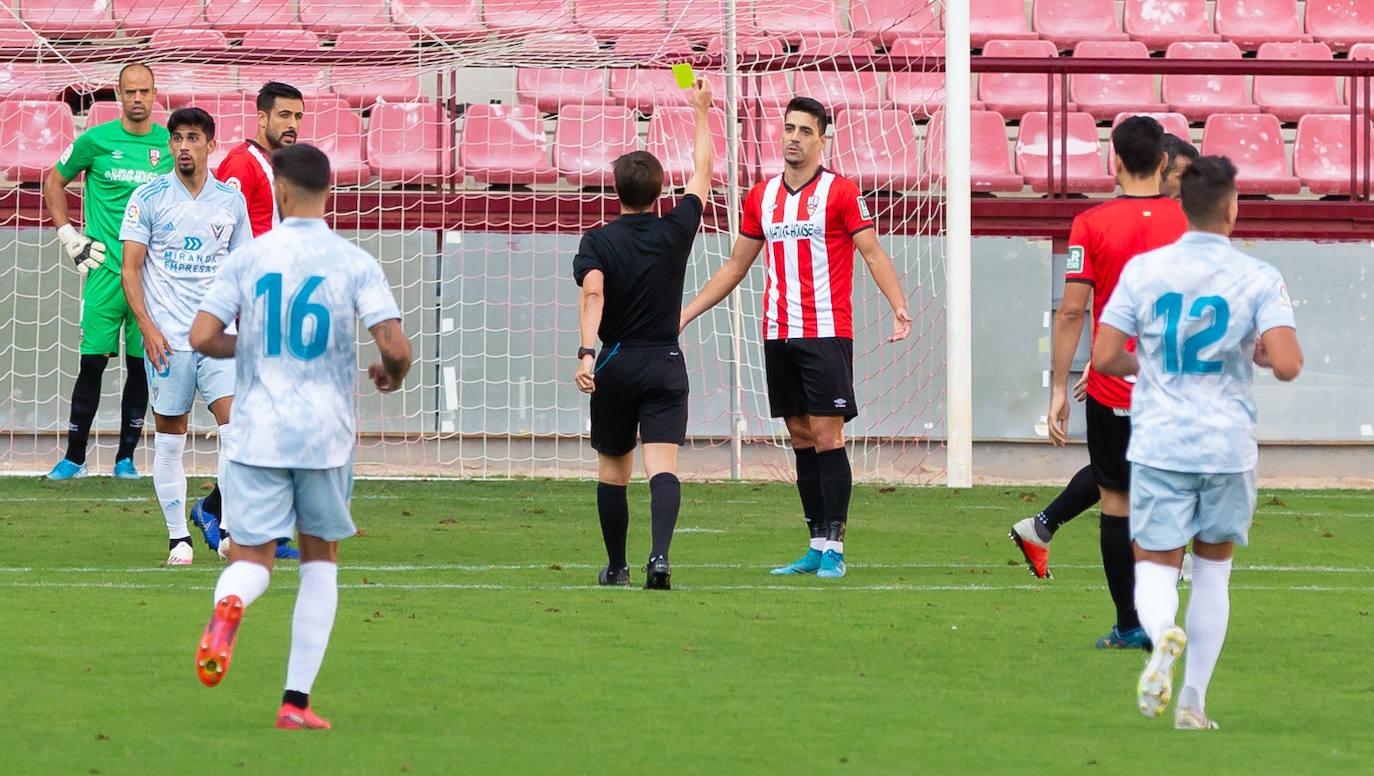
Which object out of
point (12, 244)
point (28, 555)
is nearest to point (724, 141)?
point (12, 244)

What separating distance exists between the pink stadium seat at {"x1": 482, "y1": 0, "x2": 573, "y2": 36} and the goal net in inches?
6.2

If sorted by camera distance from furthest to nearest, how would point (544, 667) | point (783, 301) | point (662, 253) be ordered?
point (783, 301), point (662, 253), point (544, 667)

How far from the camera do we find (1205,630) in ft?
14.4

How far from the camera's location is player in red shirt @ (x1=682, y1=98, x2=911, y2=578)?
24.9 feet

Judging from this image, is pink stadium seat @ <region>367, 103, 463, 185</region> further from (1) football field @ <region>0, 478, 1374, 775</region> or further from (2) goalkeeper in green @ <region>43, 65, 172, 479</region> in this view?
(1) football field @ <region>0, 478, 1374, 775</region>

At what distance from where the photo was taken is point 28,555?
7.90m

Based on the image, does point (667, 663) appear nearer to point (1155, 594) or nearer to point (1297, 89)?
point (1155, 594)

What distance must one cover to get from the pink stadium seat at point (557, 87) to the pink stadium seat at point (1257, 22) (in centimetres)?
598

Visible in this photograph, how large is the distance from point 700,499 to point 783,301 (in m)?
3.48

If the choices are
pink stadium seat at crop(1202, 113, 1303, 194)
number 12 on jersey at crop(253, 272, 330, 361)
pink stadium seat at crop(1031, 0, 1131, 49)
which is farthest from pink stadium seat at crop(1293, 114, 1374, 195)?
number 12 on jersey at crop(253, 272, 330, 361)

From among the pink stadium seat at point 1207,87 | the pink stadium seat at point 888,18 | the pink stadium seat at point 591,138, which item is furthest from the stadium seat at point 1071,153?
the pink stadium seat at point 591,138

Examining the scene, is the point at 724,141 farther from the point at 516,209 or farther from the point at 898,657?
the point at 898,657

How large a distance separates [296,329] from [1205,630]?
2.25 m

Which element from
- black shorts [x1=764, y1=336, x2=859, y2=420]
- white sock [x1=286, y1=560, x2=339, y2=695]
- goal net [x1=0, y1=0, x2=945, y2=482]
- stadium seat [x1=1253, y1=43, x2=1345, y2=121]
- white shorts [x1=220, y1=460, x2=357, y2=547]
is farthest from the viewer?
stadium seat [x1=1253, y1=43, x2=1345, y2=121]
